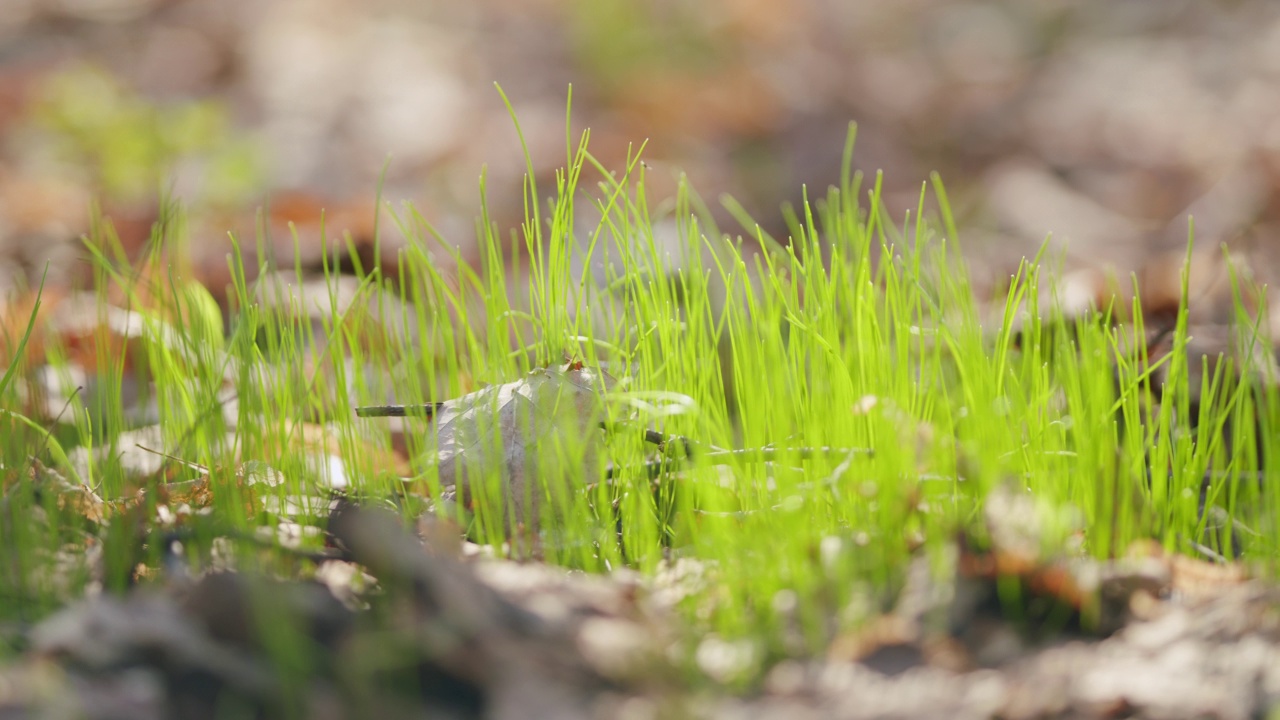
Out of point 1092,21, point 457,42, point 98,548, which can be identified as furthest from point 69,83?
point 1092,21

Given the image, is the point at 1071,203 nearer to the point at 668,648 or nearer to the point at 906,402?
the point at 906,402

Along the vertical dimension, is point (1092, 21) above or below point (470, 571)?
above

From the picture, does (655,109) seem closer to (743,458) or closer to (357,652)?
(743,458)

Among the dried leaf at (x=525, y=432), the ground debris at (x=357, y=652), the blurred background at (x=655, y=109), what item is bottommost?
the ground debris at (x=357, y=652)

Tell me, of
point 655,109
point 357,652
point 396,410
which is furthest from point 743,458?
point 655,109

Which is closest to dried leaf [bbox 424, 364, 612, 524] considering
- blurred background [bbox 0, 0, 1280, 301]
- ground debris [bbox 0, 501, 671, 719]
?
ground debris [bbox 0, 501, 671, 719]

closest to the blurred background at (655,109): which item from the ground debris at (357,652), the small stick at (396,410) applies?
the small stick at (396,410)

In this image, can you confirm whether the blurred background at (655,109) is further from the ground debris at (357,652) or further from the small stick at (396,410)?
the ground debris at (357,652)

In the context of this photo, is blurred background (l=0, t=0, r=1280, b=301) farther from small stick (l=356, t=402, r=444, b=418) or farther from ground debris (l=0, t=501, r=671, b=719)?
ground debris (l=0, t=501, r=671, b=719)

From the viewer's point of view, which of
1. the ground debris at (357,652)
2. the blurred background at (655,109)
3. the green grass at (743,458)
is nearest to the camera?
the ground debris at (357,652)
